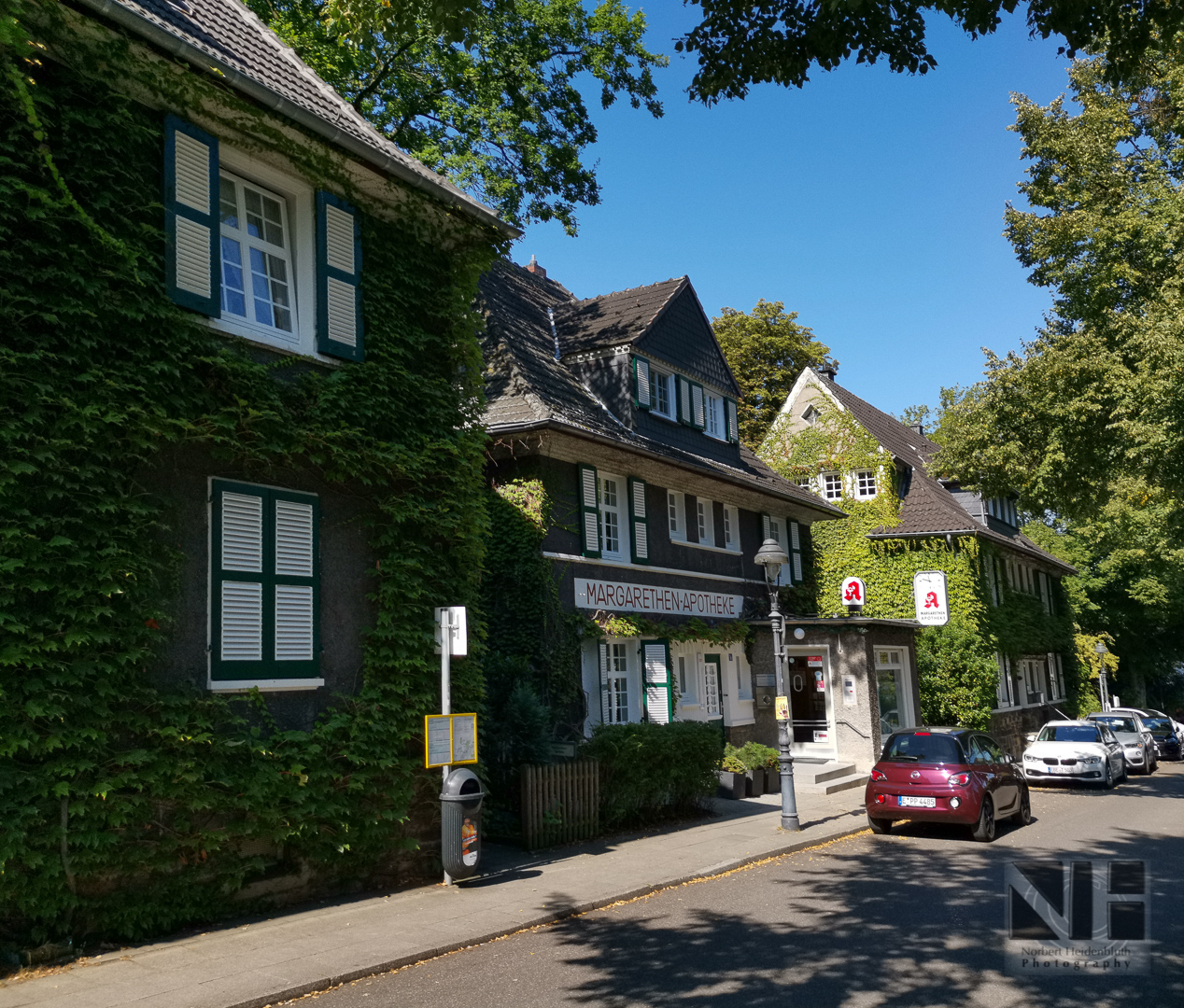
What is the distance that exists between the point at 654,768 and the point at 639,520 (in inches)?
219

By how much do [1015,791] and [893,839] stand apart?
2454 millimetres

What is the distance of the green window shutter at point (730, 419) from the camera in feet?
81.4

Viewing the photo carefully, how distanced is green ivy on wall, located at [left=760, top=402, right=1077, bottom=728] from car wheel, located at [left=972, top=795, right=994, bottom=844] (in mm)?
13572

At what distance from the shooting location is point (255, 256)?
11.1 m

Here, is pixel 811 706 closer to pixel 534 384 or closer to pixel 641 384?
pixel 641 384

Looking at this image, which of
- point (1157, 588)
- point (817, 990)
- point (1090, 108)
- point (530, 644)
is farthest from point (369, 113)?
point (1157, 588)

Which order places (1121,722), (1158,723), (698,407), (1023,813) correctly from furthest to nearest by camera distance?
(1158,723) < (1121,722) < (698,407) < (1023,813)

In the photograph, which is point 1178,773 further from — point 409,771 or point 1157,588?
point 409,771

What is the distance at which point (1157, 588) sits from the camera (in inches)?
1794

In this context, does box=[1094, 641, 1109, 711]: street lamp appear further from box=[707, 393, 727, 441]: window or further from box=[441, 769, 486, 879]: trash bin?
box=[441, 769, 486, 879]: trash bin

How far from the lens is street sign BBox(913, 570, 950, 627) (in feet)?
91.2

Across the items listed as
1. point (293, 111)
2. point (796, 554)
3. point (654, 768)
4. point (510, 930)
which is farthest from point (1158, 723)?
point (293, 111)

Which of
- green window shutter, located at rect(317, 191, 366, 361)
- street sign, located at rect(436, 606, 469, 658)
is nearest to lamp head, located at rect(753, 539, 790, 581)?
street sign, located at rect(436, 606, 469, 658)

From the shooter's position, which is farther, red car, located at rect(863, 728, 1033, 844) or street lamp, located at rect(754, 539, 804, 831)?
street lamp, located at rect(754, 539, 804, 831)
